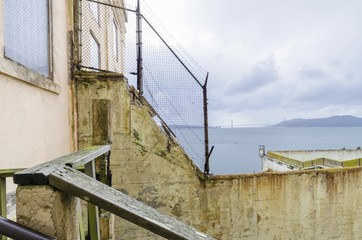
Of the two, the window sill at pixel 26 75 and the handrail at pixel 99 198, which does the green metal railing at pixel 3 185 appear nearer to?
the handrail at pixel 99 198

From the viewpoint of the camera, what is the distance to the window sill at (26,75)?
3.16 m

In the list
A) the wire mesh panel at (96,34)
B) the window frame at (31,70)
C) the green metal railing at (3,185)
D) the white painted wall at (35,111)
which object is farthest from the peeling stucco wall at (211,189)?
the green metal railing at (3,185)

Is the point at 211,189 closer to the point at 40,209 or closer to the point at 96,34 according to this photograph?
the point at 40,209

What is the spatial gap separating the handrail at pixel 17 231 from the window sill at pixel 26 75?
8.66ft

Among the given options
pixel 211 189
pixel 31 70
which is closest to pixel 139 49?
pixel 31 70

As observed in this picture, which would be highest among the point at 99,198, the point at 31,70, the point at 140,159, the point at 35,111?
the point at 31,70

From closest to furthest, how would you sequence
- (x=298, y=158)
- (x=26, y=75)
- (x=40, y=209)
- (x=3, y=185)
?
(x=40, y=209) < (x=3, y=185) < (x=26, y=75) < (x=298, y=158)

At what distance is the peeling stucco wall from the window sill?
3.30 ft

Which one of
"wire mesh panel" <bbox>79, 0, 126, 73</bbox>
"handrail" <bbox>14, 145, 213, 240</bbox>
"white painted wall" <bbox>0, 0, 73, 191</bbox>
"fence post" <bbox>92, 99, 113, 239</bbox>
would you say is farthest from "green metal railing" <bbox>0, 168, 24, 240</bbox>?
"wire mesh panel" <bbox>79, 0, 126, 73</bbox>

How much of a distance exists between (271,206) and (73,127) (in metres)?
4.80

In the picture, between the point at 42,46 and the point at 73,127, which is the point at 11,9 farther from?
the point at 73,127

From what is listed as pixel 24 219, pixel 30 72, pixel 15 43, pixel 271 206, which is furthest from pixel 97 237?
pixel 271 206

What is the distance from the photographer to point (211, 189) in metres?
5.69

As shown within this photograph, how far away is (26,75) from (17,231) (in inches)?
125
